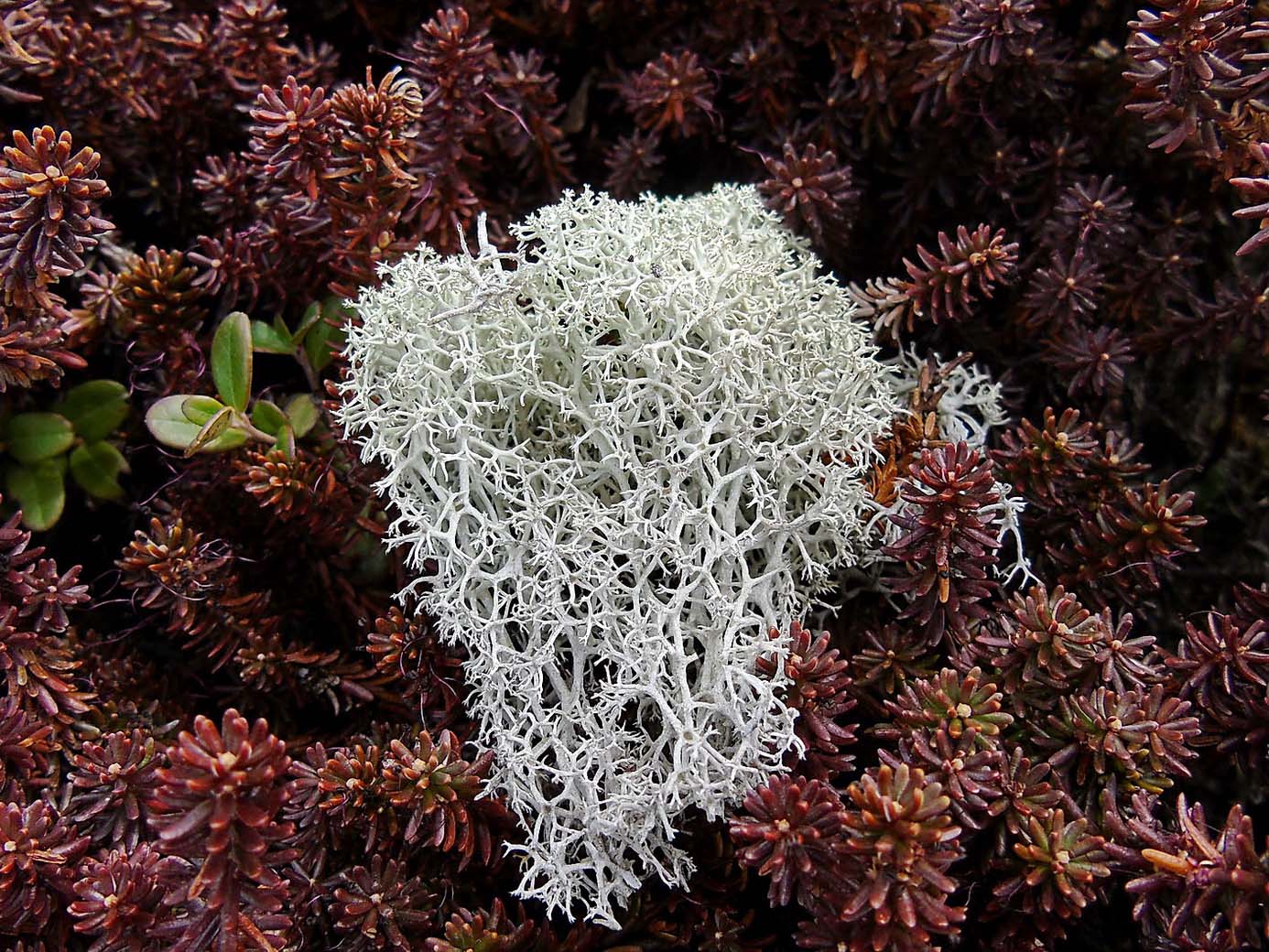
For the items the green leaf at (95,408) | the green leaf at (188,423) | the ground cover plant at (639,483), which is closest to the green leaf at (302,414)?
the ground cover plant at (639,483)

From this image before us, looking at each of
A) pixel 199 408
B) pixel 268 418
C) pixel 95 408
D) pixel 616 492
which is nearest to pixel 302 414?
pixel 268 418

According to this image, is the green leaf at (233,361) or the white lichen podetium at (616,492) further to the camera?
the green leaf at (233,361)

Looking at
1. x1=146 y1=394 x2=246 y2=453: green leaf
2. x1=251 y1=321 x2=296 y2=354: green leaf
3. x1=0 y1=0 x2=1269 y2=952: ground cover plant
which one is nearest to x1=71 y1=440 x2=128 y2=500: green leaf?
x1=0 y1=0 x2=1269 y2=952: ground cover plant

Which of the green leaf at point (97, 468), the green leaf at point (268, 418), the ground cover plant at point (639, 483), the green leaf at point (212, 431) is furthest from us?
the green leaf at point (97, 468)

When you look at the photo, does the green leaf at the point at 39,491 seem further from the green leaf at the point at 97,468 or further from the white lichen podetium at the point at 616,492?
the white lichen podetium at the point at 616,492

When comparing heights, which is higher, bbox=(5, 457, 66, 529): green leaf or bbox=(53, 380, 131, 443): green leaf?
bbox=(53, 380, 131, 443): green leaf

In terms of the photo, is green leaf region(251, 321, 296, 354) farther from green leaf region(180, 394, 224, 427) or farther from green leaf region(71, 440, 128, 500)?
green leaf region(71, 440, 128, 500)

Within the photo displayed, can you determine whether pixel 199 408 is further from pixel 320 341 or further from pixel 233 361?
pixel 320 341
